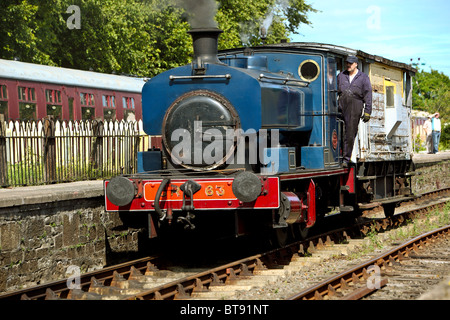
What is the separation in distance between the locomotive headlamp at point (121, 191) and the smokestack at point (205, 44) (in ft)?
6.26

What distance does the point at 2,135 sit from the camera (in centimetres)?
1157

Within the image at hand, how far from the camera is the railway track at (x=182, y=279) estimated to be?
7766 mm

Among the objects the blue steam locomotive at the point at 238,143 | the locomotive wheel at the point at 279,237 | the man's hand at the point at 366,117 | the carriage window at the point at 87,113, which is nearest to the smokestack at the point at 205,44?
the blue steam locomotive at the point at 238,143

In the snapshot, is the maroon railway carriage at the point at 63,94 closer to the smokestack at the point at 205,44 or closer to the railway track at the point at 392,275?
the smokestack at the point at 205,44

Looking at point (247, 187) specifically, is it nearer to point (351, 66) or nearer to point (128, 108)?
point (351, 66)

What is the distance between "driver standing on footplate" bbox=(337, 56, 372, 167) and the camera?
11.3 m

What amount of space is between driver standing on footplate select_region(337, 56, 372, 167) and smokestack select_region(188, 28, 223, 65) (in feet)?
9.06

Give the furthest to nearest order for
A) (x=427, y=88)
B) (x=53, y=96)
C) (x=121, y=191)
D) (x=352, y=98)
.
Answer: (x=427, y=88) < (x=53, y=96) < (x=352, y=98) < (x=121, y=191)

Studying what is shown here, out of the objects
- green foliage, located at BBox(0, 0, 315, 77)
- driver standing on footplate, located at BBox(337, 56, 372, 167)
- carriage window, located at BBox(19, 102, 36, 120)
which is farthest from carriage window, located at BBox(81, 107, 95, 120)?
driver standing on footplate, located at BBox(337, 56, 372, 167)

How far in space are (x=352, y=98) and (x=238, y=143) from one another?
3087 mm

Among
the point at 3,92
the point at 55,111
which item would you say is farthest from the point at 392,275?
the point at 55,111

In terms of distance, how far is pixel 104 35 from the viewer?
84.3ft
